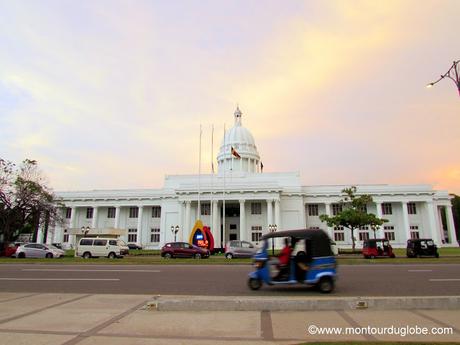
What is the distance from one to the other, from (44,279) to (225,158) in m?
69.8

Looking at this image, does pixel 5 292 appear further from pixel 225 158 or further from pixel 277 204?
pixel 225 158

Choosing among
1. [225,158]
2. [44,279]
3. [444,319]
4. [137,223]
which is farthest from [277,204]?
[444,319]

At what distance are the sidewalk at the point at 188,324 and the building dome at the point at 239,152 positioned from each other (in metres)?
72.9

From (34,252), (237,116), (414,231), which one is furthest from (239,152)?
(34,252)

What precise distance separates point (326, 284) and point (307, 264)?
0.83 metres

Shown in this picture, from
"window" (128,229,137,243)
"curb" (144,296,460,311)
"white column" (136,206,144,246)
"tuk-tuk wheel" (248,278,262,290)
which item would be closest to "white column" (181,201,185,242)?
"white column" (136,206,144,246)

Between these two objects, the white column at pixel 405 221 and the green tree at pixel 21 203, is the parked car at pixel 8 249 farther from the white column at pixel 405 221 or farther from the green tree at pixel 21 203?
the white column at pixel 405 221

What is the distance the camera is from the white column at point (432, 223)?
63.0 m

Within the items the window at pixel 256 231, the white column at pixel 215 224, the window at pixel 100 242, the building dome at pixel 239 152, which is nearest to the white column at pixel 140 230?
the white column at pixel 215 224

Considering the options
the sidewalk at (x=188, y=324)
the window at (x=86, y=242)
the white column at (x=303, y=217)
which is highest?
the white column at (x=303, y=217)

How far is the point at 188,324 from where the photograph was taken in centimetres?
673

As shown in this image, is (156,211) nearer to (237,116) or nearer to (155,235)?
(155,235)

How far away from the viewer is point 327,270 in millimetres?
10594

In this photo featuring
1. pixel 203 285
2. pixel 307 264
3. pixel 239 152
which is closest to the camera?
pixel 307 264
